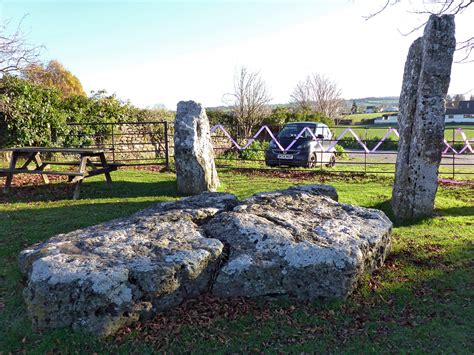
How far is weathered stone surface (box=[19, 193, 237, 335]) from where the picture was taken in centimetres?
309

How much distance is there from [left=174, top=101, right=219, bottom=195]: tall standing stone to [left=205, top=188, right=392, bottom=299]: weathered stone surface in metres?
3.78

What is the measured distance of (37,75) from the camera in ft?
44.0

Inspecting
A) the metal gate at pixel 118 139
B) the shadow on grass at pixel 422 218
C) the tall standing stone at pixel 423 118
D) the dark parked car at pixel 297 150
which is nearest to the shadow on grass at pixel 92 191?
the metal gate at pixel 118 139

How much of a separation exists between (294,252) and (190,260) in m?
1.01

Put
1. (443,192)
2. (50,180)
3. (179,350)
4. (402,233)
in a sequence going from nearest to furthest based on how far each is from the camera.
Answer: (179,350), (402,233), (443,192), (50,180)

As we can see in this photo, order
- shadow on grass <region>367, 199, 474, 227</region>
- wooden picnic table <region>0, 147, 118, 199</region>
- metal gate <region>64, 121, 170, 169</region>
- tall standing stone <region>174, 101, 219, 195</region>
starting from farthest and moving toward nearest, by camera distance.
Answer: metal gate <region>64, 121, 170, 169</region>
tall standing stone <region>174, 101, 219, 195</region>
wooden picnic table <region>0, 147, 118, 199</region>
shadow on grass <region>367, 199, 474, 227</region>

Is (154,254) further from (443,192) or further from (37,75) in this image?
(37,75)

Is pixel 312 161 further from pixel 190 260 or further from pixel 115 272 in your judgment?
pixel 115 272

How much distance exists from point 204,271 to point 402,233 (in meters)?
3.59

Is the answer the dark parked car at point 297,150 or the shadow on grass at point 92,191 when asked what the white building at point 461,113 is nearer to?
the dark parked car at point 297,150

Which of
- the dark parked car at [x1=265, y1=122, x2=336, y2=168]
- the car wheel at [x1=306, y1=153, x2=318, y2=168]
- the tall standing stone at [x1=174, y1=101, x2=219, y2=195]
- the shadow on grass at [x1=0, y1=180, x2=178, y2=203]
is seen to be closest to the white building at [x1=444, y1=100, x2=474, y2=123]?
the dark parked car at [x1=265, y1=122, x2=336, y2=168]

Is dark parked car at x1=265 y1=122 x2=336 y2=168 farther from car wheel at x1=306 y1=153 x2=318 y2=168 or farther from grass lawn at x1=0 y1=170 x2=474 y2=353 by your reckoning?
grass lawn at x1=0 y1=170 x2=474 y2=353

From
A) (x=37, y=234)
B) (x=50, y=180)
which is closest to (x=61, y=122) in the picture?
(x=50, y=180)

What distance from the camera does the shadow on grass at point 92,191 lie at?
8047mm
